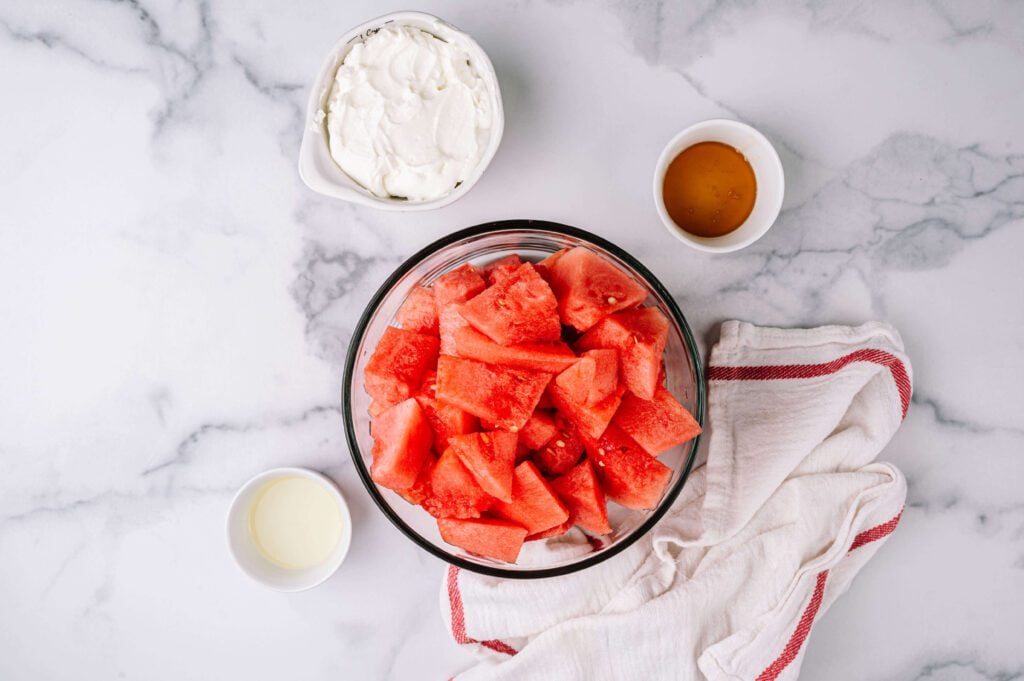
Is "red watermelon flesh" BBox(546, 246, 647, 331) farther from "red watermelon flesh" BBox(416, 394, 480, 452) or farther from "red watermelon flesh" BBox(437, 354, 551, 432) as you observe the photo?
"red watermelon flesh" BBox(416, 394, 480, 452)

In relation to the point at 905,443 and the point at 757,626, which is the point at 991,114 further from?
the point at 757,626

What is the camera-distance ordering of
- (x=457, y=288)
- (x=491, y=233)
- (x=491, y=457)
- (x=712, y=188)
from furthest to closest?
(x=712, y=188) < (x=491, y=233) < (x=457, y=288) < (x=491, y=457)

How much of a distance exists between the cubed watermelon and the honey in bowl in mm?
577


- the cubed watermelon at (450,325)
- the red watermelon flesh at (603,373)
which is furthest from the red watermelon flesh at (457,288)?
the red watermelon flesh at (603,373)

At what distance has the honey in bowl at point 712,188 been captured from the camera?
5.16ft

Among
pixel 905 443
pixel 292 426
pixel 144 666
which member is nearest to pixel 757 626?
pixel 905 443

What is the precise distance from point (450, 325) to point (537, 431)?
0.24 m

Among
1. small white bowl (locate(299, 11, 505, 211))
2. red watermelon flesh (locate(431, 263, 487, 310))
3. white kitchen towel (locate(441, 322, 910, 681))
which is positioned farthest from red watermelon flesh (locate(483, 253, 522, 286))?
white kitchen towel (locate(441, 322, 910, 681))

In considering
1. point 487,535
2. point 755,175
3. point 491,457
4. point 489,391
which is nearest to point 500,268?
point 489,391

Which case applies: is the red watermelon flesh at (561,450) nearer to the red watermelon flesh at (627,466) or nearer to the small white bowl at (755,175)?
the red watermelon flesh at (627,466)

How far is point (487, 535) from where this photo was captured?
127 centimetres

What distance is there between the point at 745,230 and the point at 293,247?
1.00m

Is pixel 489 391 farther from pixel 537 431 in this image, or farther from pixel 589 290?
pixel 589 290

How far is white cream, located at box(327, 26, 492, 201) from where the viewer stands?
1462 millimetres
